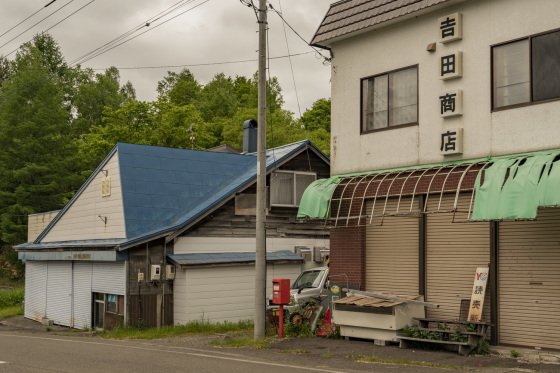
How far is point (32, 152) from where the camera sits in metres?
54.7

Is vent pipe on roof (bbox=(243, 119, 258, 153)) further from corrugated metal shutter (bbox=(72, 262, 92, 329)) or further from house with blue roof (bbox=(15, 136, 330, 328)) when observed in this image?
corrugated metal shutter (bbox=(72, 262, 92, 329))

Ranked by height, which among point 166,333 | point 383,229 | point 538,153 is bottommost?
point 166,333

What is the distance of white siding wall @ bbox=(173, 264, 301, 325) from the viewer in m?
22.3

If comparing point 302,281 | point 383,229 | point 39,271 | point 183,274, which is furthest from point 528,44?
point 39,271

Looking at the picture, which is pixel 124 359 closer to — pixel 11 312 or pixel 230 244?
pixel 230 244

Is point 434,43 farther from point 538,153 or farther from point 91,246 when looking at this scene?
point 91,246

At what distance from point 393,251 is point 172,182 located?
11.2 metres

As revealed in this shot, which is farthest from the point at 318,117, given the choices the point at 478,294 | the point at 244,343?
the point at 478,294

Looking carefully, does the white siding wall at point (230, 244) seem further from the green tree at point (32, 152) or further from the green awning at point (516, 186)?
the green tree at point (32, 152)

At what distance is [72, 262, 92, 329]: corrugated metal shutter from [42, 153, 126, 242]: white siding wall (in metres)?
1.20

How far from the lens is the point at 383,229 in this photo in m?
16.9

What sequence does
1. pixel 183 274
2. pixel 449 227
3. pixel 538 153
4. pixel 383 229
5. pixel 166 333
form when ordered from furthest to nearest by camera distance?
1. pixel 183 274
2. pixel 166 333
3. pixel 383 229
4. pixel 449 227
5. pixel 538 153

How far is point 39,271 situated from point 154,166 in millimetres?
8634

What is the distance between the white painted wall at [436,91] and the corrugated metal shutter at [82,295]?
11.6 meters
